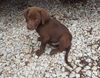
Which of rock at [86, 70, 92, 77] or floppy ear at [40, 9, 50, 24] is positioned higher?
floppy ear at [40, 9, 50, 24]

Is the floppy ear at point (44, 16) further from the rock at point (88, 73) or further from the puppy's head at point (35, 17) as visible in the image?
the rock at point (88, 73)

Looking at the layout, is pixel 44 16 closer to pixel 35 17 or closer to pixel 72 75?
pixel 35 17

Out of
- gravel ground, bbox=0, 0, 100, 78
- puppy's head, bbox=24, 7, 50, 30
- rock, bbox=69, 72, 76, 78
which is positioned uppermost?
puppy's head, bbox=24, 7, 50, 30

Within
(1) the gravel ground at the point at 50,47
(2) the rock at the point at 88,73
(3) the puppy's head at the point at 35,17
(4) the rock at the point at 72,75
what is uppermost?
(3) the puppy's head at the point at 35,17

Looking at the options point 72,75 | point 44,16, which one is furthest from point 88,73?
point 44,16

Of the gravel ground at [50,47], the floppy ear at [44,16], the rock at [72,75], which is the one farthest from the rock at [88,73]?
the floppy ear at [44,16]

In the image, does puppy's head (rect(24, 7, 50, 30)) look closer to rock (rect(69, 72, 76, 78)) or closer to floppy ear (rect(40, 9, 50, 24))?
floppy ear (rect(40, 9, 50, 24))

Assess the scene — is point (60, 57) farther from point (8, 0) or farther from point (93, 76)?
point (8, 0)

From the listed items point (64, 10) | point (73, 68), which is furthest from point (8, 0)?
point (73, 68)

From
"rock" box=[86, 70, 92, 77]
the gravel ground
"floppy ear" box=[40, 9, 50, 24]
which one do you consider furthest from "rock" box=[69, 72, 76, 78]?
"floppy ear" box=[40, 9, 50, 24]
